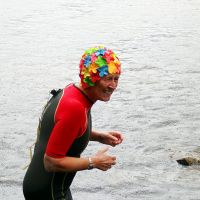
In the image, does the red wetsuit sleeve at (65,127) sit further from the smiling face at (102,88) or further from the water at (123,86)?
the water at (123,86)

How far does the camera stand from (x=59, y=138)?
3742mm

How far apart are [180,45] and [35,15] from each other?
28.1 ft

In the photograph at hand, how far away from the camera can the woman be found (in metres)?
3.75

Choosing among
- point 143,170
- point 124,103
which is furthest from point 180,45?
point 143,170

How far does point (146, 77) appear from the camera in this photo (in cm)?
1471

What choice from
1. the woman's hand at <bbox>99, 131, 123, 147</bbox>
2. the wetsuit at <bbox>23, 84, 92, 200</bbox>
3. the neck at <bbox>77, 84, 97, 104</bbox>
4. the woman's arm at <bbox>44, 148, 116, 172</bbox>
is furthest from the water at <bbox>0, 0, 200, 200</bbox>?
the neck at <bbox>77, 84, 97, 104</bbox>

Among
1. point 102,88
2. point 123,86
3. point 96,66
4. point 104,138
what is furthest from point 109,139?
point 123,86

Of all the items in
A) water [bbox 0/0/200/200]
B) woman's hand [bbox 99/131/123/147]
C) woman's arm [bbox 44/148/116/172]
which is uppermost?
woman's arm [bbox 44/148/116/172]

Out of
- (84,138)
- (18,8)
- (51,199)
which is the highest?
(84,138)

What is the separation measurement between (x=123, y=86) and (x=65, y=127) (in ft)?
33.6

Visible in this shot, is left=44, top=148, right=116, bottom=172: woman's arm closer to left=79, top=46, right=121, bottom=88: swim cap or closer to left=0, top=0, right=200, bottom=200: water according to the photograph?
left=79, top=46, right=121, bottom=88: swim cap

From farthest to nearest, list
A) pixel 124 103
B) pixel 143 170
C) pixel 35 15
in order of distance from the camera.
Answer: pixel 35 15
pixel 124 103
pixel 143 170

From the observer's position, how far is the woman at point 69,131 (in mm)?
3754

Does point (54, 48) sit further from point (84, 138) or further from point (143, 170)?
point (84, 138)
